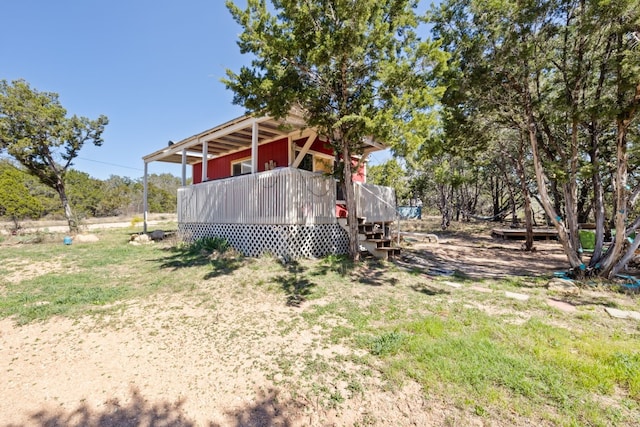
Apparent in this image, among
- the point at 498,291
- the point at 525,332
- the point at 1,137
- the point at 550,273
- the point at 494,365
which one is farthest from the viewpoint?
the point at 1,137

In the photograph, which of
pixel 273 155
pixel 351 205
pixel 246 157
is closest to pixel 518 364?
pixel 351 205

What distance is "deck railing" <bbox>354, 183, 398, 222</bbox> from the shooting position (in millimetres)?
9125

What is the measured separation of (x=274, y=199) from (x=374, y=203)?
3715 millimetres

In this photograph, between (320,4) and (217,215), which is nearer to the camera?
(320,4)

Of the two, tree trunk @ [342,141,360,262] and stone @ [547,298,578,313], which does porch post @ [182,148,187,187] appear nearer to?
tree trunk @ [342,141,360,262]

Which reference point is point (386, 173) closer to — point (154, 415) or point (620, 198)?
point (620, 198)

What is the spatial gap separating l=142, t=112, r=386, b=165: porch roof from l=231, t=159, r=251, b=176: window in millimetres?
576

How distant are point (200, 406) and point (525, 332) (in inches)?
156

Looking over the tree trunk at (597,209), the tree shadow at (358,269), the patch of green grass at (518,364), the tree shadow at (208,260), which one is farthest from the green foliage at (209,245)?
the tree trunk at (597,209)

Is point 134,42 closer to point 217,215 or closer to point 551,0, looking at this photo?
point 217,215

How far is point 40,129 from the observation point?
12398mm

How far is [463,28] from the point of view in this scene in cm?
654

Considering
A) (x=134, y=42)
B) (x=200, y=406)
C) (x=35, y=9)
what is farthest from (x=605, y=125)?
(x=35, y=9)

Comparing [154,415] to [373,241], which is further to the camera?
[373,241]
